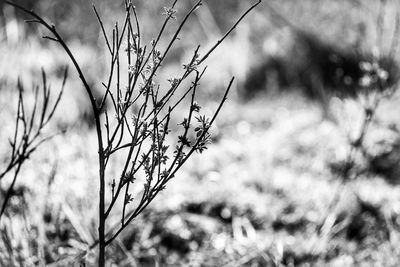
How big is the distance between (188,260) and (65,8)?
4020 millimetres

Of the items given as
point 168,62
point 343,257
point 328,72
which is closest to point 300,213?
point 343,257

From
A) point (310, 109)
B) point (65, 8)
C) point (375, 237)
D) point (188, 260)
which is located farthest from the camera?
point (65, 8)

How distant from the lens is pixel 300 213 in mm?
2740

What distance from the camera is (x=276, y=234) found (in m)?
2.61

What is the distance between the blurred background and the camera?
91.6 inches

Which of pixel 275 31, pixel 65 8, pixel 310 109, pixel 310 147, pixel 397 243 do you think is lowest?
pixel 397 243

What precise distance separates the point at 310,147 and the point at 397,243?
44.0 inches

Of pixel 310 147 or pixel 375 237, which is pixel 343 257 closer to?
pixel 375 237

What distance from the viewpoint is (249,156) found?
331cm

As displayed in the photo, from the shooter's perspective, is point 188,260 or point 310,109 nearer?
point 188,260

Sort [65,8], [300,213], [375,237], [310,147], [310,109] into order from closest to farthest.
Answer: [375,237], [300,213], [310,147], [310,109], [65,8]

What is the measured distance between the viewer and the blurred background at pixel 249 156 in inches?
91.6

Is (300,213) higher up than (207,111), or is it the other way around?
(207,111)

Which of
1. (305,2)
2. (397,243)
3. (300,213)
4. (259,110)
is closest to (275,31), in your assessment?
(305,2)
